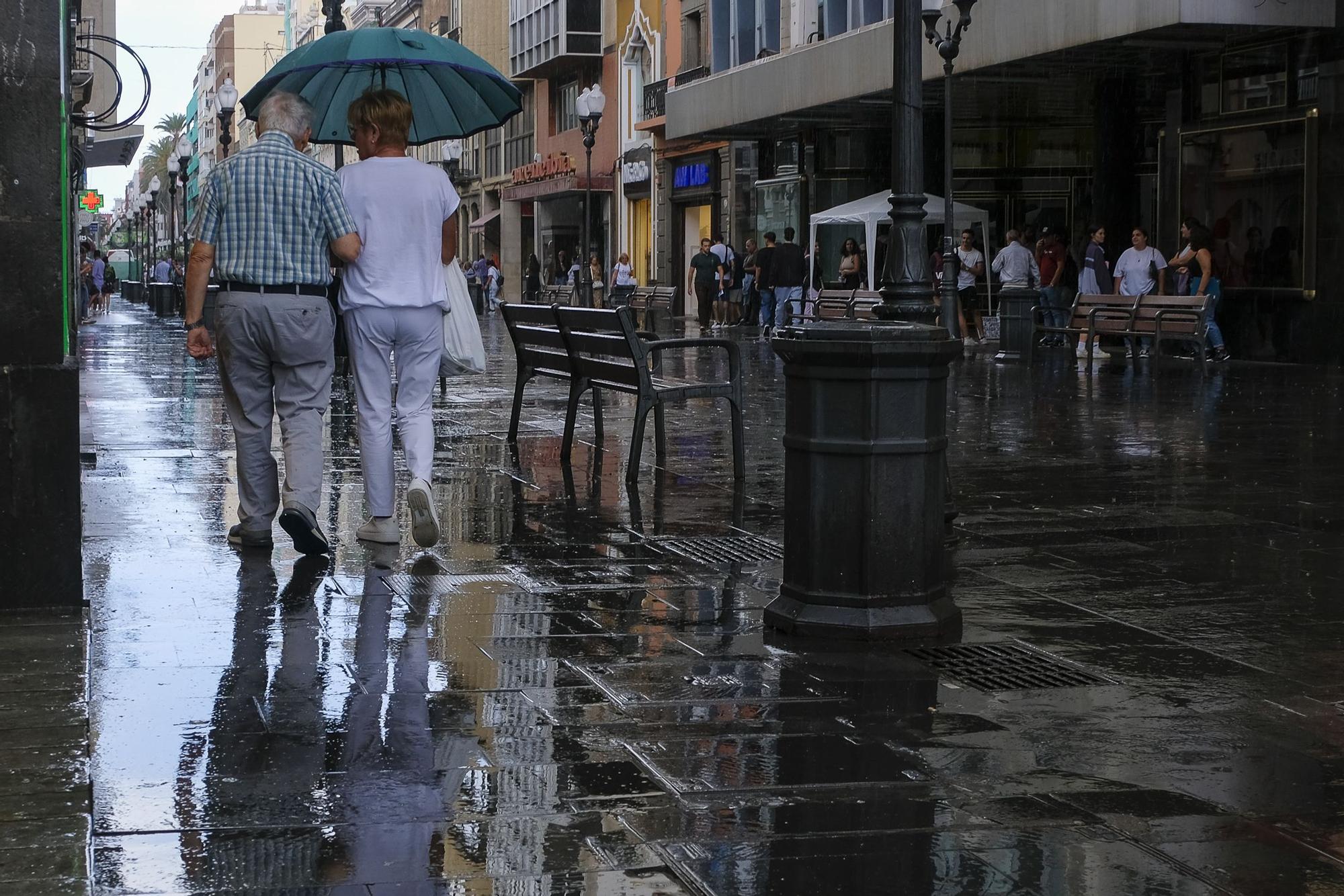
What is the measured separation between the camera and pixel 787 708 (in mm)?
4875

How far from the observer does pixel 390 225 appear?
754 cm

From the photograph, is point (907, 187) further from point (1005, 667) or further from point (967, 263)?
point (967, 263)

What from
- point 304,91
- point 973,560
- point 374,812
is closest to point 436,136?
point 304,91

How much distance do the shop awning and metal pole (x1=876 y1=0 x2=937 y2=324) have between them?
59.6 metres

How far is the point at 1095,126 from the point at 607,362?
20004 mm

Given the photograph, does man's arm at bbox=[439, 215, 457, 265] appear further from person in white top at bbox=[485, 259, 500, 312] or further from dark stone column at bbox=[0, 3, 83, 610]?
person in white top at bbox=[485, 259, 500, 312]

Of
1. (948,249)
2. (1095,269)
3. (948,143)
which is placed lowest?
(1095,269)

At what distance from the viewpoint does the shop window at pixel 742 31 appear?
38.7 m

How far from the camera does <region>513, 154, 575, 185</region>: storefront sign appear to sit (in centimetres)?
5512

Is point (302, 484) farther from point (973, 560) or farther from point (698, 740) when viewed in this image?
point (698, 740)

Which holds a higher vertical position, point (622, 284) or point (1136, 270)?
point (622, 284)

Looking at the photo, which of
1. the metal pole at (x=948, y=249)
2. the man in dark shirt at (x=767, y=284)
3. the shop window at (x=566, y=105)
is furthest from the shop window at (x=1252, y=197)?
the shop window at (x=566, y=105)

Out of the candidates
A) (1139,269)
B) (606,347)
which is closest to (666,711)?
(606,347)

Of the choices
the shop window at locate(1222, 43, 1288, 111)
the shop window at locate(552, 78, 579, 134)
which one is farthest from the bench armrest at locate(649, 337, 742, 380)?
the shop window at locate(552, 78, 579, 134)
